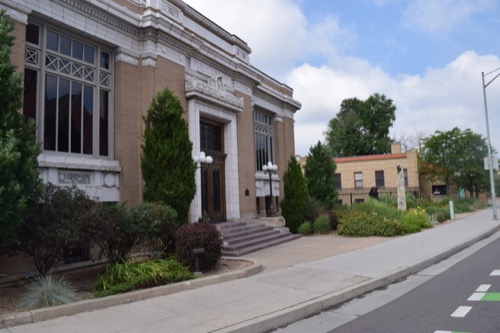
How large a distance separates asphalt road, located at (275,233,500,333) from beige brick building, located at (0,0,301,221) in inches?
309

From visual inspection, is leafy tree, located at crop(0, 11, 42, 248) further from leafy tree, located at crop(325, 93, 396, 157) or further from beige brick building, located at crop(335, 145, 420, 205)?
leafy tree, located at crop(325, 93, 396, 157)

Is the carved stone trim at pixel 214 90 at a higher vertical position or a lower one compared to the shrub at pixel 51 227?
higher

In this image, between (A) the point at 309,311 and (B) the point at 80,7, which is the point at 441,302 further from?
(B) the point at 80,7

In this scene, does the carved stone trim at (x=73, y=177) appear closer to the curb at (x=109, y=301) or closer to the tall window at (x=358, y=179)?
the curb at (x=109, y=301)

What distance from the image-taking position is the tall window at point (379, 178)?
40028mm

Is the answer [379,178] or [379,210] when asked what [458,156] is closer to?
[379,178]

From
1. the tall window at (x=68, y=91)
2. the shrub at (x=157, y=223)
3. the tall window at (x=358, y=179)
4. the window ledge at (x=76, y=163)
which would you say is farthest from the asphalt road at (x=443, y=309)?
the tall window at (x=358, y=179)

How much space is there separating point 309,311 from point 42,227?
198 inches

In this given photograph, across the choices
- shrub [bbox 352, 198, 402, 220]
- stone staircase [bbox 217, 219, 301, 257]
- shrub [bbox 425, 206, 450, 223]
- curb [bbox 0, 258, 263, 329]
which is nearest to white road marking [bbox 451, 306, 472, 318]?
curb [bbox 0, 258, 263, 329]

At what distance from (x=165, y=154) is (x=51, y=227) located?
4395 mm

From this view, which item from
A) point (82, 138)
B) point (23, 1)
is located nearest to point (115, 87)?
point (82, 138)

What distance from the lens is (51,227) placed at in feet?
24.2

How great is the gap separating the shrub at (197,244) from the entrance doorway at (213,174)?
5673mm

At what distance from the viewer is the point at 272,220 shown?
1705cm
